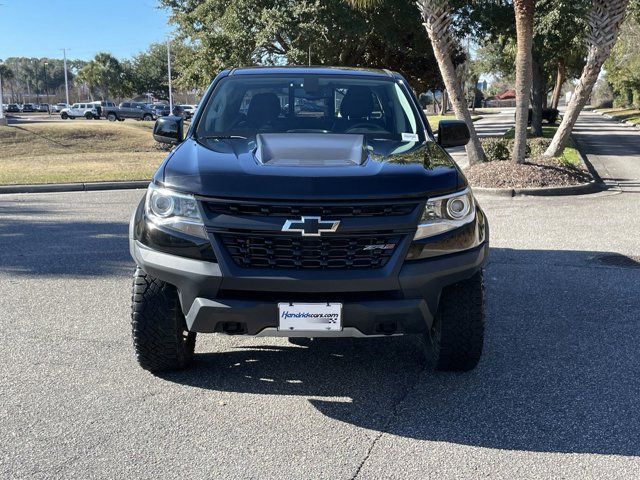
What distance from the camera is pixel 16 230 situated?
8.77 m

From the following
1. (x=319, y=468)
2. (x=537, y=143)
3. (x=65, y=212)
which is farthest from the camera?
(x=537, y=143)

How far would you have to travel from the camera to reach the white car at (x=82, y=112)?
5900cm

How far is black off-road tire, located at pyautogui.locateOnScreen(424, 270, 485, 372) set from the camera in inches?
146

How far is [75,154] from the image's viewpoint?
22391mm

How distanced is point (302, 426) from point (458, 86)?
38.6 feet

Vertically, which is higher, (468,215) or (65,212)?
(468,215)

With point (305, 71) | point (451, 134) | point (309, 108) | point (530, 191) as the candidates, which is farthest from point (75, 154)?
point (451, 134)

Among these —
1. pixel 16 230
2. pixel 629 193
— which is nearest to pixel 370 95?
pixel 16 230

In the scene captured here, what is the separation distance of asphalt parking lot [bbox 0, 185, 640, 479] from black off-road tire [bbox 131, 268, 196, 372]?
24cm

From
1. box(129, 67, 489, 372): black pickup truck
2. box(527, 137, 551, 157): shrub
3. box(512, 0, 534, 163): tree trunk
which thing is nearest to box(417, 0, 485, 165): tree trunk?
box(512, 0, 534, 163): tree trunk

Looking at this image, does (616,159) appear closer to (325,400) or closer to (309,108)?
(309,108)

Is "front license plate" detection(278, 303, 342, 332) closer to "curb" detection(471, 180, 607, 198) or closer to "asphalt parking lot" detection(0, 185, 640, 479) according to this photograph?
"asphalt parking lot" detection(0, 185, 640, 479)

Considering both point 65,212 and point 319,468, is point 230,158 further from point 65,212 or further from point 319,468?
point 65,212

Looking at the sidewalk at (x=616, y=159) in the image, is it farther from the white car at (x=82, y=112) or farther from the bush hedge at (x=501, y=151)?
the white car at (x=82, y=112)
